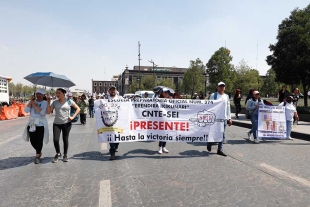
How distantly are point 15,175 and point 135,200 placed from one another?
284 centimetres

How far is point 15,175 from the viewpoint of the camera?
500 cm

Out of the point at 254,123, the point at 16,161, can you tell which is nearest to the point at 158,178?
the point at 16,161

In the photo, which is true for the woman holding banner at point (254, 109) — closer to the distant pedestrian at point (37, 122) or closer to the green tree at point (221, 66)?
the distant pedestrian at point (37, 122)

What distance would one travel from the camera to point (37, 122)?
5.81 metres

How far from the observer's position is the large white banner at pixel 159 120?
640 cm

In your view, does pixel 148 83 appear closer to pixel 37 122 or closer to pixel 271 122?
pixel 271 122

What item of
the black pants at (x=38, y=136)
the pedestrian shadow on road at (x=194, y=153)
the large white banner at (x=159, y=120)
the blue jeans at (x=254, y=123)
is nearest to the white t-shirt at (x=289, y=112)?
the blue jeans at (x=254, y=123)

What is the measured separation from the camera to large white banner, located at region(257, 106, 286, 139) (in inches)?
343

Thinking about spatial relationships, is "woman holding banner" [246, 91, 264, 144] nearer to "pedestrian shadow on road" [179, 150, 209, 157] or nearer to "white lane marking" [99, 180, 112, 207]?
"pedestrian shadow on road" [179, 150, 209, 157]

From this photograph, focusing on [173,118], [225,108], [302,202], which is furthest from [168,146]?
[302,202]

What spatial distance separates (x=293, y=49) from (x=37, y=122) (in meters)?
17.3

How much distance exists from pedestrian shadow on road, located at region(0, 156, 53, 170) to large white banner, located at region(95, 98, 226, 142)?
148 centimetres

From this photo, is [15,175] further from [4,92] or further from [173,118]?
[4,92]

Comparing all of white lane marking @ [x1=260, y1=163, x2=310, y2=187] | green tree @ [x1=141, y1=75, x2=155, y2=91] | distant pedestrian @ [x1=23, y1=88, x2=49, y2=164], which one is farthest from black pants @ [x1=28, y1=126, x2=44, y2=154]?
green tree @ [x1=141, y1=75, x2=155, y2=91]
